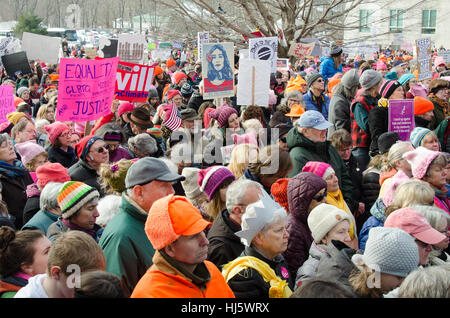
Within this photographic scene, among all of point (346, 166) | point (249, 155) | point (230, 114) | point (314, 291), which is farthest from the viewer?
point (230, 114)

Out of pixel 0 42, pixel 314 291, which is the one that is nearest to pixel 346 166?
pixel 314 291

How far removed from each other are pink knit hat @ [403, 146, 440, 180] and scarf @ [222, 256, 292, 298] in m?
2.06

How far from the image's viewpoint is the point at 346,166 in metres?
5.55

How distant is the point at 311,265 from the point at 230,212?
2.11 feet

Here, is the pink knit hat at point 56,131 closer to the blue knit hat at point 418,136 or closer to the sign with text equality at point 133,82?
the sign with text equality at point 133,82

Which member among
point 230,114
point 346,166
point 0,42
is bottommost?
point 346,166

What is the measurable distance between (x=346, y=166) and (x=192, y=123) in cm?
240

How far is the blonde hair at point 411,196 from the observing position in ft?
12.6

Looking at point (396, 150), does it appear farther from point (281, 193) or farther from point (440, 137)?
point (440, 137)

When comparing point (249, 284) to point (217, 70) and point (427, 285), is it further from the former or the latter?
point (217, 70)

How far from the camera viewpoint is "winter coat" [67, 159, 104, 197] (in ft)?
16.1

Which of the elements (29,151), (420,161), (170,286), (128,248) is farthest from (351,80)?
(170,286)

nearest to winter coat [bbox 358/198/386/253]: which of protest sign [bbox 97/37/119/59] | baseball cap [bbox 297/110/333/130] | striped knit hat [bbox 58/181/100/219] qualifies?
baseball cap [bbox 297/110/333/130]

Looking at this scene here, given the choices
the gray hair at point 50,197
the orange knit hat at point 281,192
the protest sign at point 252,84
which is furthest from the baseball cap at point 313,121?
the protest sign at point 252,84
